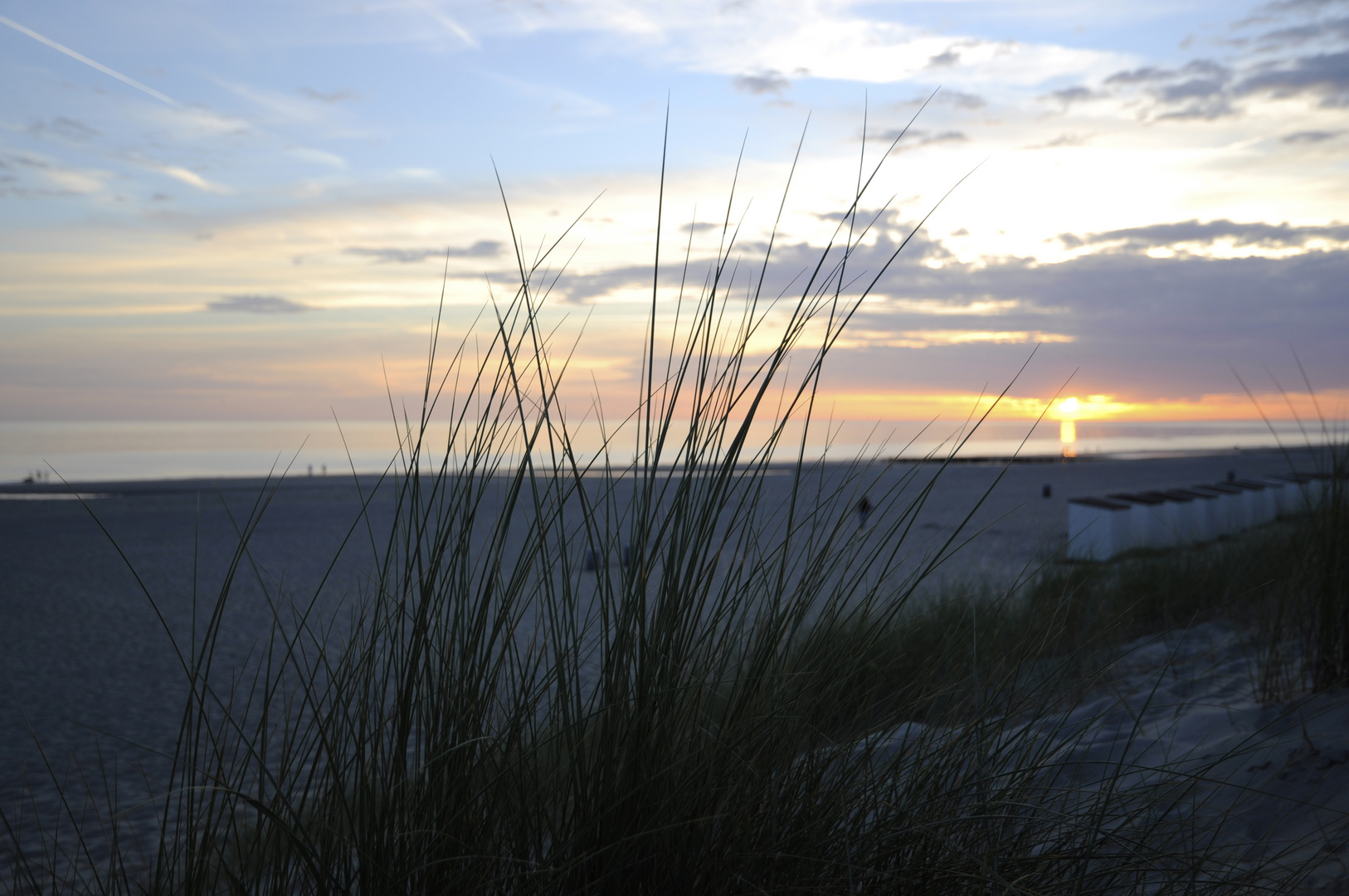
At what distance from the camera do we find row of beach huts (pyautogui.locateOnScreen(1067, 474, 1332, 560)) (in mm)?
8688

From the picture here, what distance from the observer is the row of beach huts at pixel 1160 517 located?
28.5 feet

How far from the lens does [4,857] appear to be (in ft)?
9.64

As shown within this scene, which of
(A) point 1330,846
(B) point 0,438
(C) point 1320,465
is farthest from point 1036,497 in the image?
(B) point 0,438

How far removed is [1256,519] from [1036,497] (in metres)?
6.89

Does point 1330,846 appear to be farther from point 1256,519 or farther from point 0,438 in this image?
point 0,438

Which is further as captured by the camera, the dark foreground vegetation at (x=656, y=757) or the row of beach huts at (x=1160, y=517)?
the row of beach huts at (x=1160, y=517)

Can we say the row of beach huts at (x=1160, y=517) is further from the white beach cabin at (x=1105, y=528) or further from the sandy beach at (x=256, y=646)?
the sandy beach at (x=256, y=646)

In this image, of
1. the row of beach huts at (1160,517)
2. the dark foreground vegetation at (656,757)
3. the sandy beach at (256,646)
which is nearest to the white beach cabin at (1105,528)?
the row of beach huts at (1160,517)

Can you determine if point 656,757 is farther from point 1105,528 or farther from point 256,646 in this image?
point 1105,528

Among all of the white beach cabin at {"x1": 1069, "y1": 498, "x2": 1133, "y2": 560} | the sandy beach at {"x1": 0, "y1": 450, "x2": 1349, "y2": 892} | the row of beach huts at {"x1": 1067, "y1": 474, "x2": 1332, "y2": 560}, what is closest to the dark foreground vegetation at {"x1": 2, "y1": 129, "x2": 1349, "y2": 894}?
the sandy beach at {"x1": 0, "y1": 450, "x2": 1349, "y2": 892}

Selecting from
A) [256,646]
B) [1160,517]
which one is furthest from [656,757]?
[1160,517]

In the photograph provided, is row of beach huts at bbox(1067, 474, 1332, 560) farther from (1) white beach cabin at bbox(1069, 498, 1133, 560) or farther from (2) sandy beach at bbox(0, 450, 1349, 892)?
(2) sandy beach at bbox(0, 450, 1349, 892)

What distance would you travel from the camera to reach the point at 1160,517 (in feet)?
27.8

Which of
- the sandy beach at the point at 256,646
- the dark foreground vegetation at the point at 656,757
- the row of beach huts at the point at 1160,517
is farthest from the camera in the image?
the row of beach huts at the point at 1160,517
